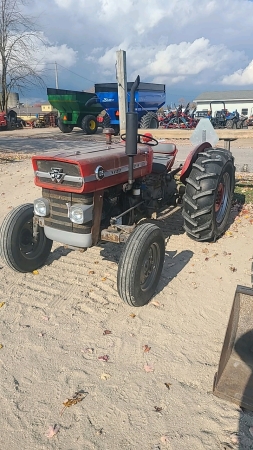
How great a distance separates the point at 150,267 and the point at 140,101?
1598 cm

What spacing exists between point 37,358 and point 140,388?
864 mm

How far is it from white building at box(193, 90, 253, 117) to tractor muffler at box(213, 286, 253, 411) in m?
47.5

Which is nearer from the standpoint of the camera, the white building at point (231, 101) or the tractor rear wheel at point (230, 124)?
the tractor rear wheel at point (230, 124)

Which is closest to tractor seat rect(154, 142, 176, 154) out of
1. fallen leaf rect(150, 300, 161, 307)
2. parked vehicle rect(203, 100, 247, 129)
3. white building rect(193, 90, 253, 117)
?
fallen leaf rect(150, 300, 161, 307)

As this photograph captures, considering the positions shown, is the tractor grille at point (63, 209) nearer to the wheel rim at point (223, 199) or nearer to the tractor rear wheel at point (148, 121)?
the wheel rim at point (223, 199)

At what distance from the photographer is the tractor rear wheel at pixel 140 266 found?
3.22m

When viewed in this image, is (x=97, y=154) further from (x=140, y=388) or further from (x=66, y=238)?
(x=140, y=388)

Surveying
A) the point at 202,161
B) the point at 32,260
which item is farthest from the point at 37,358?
the point at 202,161

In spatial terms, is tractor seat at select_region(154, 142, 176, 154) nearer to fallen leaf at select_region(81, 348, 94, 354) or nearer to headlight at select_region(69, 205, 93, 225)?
headlight at select_region(69, 205, 93, 225)

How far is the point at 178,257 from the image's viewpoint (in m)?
4.57

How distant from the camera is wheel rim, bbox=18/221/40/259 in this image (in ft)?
13.1

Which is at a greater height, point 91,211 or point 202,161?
point 202,161

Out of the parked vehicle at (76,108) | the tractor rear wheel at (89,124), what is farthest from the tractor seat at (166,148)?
the tractor rear wheel at (89,124)

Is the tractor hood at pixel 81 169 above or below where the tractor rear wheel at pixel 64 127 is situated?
below
